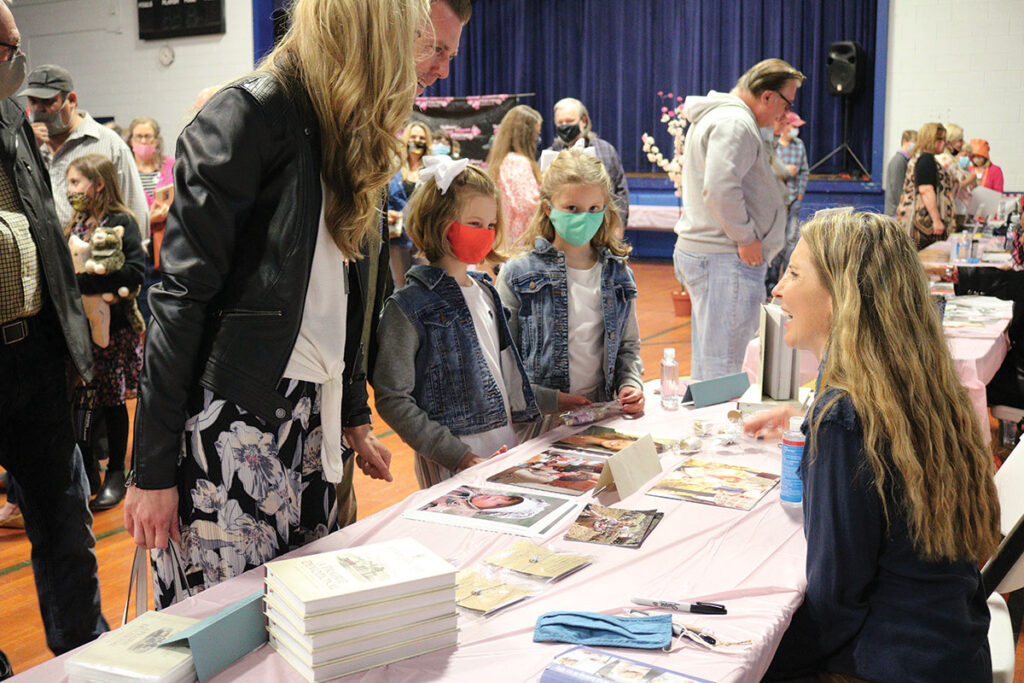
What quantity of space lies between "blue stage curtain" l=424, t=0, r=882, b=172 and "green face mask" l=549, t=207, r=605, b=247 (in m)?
9.29

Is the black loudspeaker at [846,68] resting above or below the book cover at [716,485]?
above

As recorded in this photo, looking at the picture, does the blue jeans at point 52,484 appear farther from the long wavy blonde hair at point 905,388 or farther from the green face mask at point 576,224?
the long wavy blonde hair at point 905,388

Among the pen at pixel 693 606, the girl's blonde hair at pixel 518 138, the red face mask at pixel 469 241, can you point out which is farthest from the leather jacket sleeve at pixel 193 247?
the girl's blonde hair at pixel 518 138

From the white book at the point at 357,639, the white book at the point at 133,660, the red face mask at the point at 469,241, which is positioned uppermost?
the red face mask at the point at 469,241

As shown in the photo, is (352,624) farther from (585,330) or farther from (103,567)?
(103,567)

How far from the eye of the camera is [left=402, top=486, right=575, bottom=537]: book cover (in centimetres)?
174

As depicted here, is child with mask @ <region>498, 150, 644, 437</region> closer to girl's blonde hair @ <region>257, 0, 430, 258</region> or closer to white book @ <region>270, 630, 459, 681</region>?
girl's blonde hair @ <region>257, 0, 430, 258</region>

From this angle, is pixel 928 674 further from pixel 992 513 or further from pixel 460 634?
pixel 460 634

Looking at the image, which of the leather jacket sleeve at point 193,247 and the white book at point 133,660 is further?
the leather jacket sleeve at point 193,247

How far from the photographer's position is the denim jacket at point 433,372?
2.29 m

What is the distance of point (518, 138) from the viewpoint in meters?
5.41

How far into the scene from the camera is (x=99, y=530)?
3.61 m

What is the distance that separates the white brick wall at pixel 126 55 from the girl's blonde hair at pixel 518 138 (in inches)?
243

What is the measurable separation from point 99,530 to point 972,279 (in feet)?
13.5
